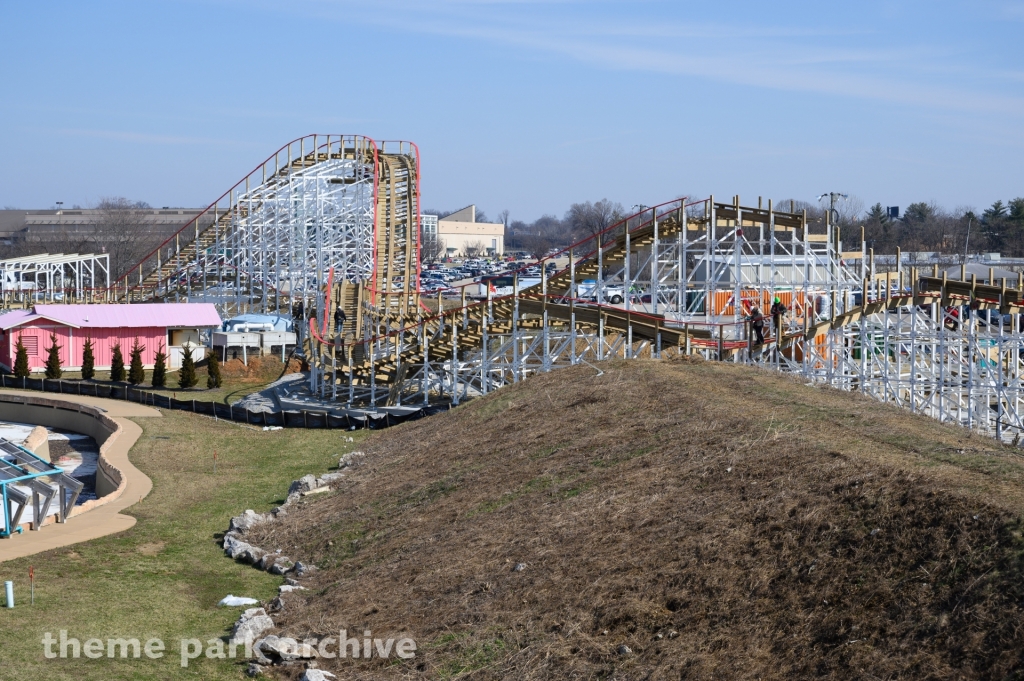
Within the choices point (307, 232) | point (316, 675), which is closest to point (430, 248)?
point (307, 232)

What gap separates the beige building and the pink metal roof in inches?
3959

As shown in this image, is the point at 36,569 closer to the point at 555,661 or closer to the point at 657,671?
the point at 555,661

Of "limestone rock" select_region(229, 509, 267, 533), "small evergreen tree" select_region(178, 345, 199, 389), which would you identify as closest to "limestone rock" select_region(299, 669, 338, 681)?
"limestone rock" select_region(229, 509, 267, 533)

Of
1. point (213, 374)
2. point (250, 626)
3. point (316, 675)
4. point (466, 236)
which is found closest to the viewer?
point (316, 675)

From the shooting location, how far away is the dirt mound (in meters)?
8.99

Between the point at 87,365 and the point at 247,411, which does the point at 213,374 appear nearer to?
the point at 87,365

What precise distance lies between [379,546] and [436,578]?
2041 mm

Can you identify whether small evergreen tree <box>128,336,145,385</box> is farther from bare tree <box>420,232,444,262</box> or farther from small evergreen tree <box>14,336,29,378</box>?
bare tree <box>420,232,444,262</box>

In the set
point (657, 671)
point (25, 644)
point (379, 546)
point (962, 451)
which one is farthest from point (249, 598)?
point (962, 451)

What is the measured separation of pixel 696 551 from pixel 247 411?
1826 cm

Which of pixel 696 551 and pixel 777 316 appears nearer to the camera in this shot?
pixel 696 551

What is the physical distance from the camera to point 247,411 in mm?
27281

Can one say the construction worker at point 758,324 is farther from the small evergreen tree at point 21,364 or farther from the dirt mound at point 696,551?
the small evergreen tree at point 21,364

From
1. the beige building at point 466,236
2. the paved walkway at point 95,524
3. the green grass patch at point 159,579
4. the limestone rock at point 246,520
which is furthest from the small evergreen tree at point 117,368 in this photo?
the beige building at point 466,236
